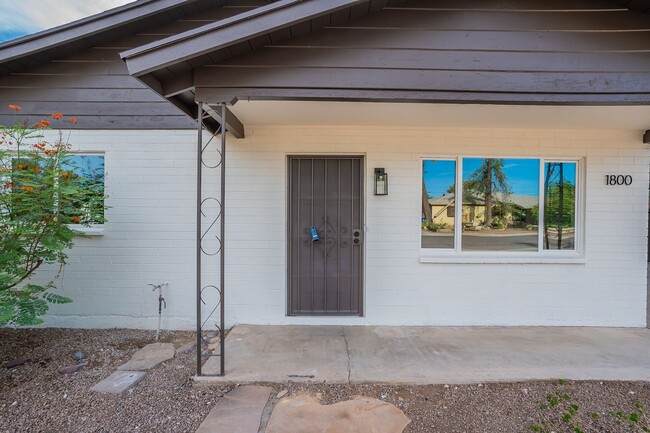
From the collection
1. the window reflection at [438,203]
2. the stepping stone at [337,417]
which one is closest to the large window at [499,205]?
the window reflection at [438,203]

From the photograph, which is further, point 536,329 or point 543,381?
point 536,329

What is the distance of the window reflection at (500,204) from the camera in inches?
167

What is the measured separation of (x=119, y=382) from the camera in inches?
114

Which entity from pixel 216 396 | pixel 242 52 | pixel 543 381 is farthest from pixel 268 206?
pixel 543 381

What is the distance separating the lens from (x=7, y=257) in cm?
304

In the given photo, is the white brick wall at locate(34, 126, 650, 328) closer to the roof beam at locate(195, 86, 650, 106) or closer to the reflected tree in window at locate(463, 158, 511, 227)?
the reflected tree in window at locate(463, 158, 511, 227)

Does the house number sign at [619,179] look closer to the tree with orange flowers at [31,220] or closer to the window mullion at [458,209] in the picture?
the window mullion at [458,209]

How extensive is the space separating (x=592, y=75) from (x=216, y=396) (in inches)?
167

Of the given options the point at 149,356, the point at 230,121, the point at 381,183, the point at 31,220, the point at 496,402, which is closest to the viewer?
the point at 496,402

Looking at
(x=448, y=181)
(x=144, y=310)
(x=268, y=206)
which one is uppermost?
(x=448, y=181)

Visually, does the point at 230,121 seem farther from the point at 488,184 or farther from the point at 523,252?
the point at 523,252

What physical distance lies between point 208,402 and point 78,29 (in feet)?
14.8

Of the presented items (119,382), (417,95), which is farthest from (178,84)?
(119,382)

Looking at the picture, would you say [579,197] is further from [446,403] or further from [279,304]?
[279,304]
